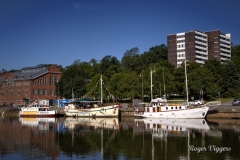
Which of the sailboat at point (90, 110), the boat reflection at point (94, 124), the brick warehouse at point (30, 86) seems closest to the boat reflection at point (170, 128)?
the boat reflection at point (94, 124)

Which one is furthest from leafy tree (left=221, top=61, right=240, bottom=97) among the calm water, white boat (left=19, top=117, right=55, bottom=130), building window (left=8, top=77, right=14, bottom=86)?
building window (left=8, top=77, right=14, bottom=86)

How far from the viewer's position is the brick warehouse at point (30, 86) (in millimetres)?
117375

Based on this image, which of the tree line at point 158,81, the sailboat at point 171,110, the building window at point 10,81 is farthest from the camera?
the building window at point 10,81

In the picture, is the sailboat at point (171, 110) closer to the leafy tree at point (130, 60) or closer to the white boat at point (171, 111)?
the white boat at point (171, 111)

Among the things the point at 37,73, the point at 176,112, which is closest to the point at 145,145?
the point at 176,112

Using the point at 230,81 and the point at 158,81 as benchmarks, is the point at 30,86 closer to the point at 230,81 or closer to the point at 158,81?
the point at 158,81

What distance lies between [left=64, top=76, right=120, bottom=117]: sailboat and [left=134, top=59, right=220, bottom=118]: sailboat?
212 inches

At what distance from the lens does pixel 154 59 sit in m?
139

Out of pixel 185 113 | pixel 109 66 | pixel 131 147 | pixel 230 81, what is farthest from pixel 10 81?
pixel 131 147

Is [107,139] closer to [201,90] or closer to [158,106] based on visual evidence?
[158,106]

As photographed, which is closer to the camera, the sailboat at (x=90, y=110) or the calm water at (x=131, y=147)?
the calm water at (x=131, y=147)

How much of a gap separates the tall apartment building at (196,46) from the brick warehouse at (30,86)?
65629 millimetres

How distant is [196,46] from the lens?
154750mm

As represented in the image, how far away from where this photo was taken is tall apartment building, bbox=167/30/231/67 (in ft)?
509
